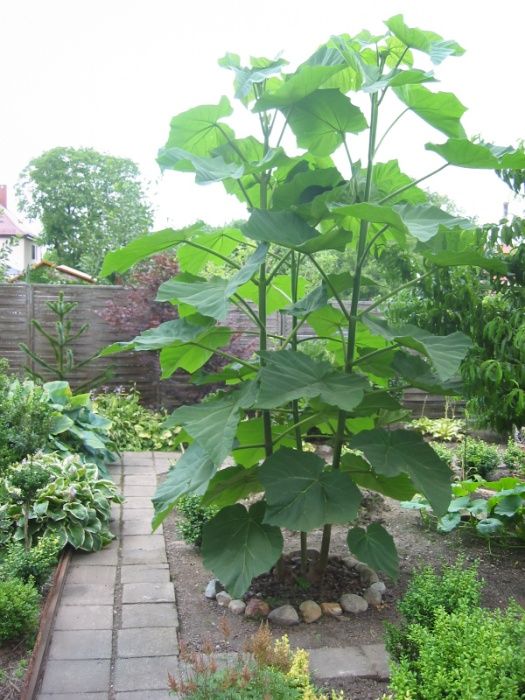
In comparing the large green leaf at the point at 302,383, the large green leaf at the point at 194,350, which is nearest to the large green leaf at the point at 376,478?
the large green leaf at the point at 302,383

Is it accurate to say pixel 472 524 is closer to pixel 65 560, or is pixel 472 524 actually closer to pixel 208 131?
pixel 65 560

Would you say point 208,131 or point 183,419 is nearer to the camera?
point 183,419

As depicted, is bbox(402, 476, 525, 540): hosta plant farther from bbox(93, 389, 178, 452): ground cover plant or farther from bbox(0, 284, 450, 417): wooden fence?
bbox(0, 284, 450, 417): wooden fence

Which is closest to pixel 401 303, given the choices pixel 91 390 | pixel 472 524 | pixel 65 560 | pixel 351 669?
pixel 472 524

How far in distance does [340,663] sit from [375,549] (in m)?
0.44

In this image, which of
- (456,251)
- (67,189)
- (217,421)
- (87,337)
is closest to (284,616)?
(217,421)

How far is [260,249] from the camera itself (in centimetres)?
238

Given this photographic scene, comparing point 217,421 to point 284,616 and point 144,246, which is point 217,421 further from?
point 284,616

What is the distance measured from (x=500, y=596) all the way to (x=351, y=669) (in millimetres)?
997

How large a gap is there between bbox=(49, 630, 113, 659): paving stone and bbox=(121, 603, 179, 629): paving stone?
0.13 meters

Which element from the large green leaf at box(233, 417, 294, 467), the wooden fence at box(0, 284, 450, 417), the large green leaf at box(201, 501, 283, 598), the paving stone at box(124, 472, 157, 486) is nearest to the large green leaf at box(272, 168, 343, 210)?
the large green leaf at box(233, 417, 294, 467)

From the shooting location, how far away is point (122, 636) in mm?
2559

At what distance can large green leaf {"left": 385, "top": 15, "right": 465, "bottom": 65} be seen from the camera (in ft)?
7.66

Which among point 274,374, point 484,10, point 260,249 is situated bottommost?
point 274,374
